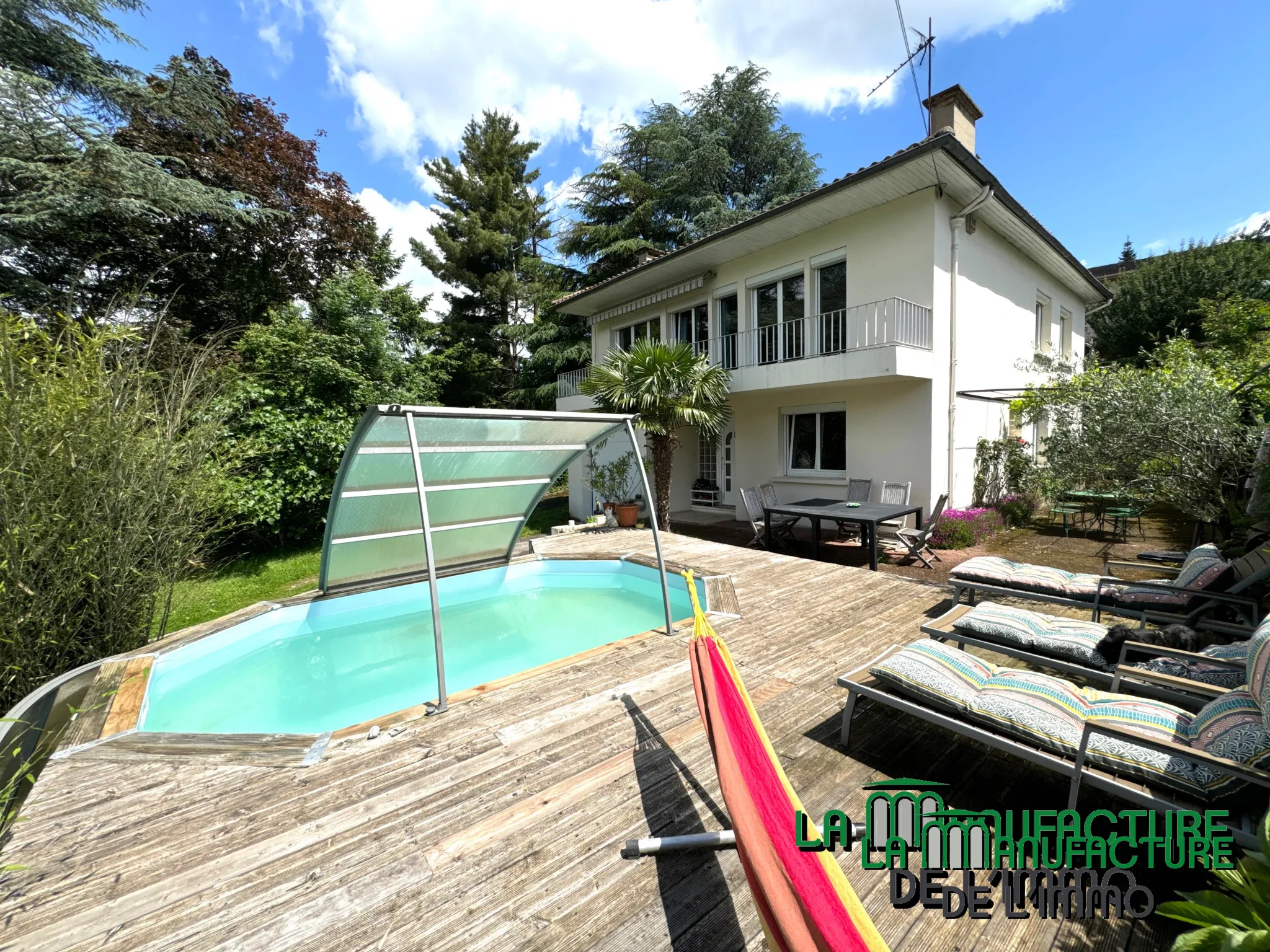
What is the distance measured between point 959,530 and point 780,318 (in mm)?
5842

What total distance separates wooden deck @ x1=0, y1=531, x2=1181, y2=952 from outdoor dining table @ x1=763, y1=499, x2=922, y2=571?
4.34 metres

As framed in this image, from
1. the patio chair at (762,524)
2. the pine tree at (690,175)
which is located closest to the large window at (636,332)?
the pine tree at (690,175)

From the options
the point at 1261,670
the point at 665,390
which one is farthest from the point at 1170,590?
the point at 665,390

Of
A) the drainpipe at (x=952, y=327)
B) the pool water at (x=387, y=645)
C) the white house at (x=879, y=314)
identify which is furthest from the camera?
the drainpipe at (x=952, y=327)

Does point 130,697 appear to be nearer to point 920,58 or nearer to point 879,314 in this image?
point 879,314

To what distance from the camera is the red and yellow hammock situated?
48.4 inches

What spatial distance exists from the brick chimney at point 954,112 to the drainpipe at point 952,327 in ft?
6.21

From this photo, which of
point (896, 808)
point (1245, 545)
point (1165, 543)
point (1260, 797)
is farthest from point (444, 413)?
point (1165, 543)

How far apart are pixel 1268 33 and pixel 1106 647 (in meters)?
8.31

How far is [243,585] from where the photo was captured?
9016 millimetres

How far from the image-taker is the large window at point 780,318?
10930mm

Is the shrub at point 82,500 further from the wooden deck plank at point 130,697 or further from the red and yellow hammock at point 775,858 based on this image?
the red and yellow hammock at point 775,858

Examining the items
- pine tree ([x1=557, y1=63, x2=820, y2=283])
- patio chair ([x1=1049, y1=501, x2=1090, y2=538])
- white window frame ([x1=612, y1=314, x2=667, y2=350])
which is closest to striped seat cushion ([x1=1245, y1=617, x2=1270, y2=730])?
patio chair ([x1=1049, y1=501, x2=1090, y2=538])

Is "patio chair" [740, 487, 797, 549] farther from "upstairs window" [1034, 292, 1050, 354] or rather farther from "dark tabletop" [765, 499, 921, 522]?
"upstairs window" [1034, 292, 1050, 354]
